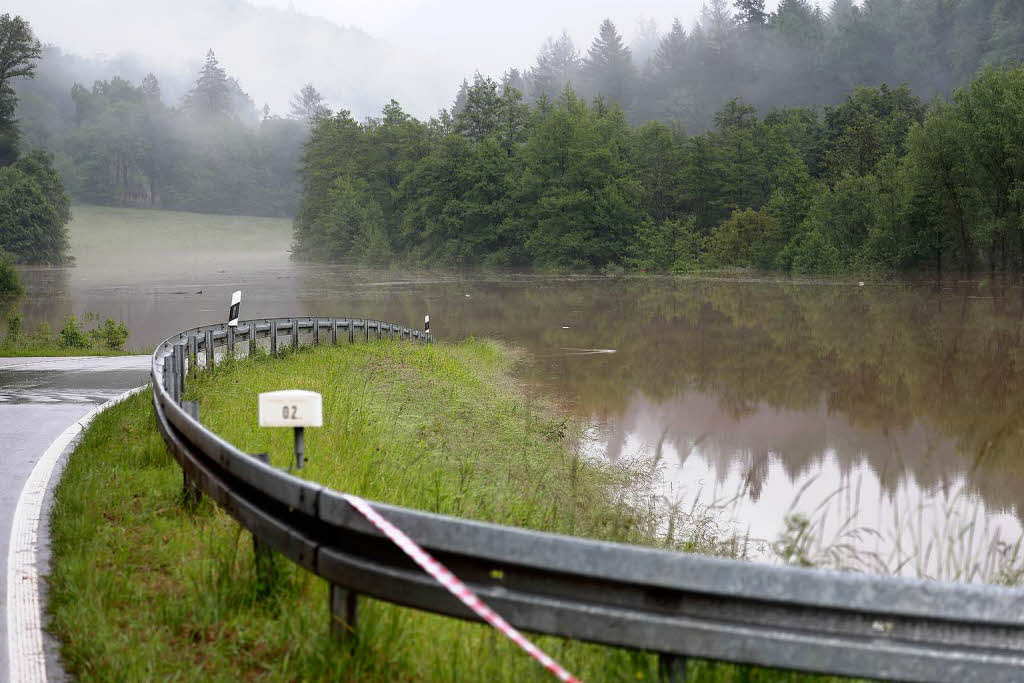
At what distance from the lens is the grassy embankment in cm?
446

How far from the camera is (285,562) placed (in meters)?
5.42

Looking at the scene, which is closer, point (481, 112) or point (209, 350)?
point (209, 350)

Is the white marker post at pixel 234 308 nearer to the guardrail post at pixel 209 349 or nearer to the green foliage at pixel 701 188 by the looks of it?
the guardrail post at pixel 209 349

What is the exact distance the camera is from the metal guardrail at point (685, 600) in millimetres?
3197

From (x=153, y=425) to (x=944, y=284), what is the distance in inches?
2212

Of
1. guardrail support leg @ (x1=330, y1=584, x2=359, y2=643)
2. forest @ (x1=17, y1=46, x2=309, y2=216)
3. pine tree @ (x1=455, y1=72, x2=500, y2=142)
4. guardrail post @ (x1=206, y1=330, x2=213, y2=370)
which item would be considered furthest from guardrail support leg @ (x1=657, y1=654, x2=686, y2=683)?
forest @ (x1=17, y1=46, x2=309, y2=216)

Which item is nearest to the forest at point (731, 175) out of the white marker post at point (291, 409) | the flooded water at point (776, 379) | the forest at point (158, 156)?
the flooded water at point (776, 379)

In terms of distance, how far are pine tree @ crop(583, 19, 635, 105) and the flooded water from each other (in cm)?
10835

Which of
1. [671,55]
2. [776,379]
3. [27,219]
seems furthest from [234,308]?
[671,55]

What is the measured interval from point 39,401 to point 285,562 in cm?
1056

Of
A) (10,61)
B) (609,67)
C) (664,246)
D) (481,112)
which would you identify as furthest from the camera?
(609,67)

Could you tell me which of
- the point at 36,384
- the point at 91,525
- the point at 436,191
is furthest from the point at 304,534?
the point at 436,191

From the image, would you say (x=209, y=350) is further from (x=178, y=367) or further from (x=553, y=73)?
(x=553, y=73)

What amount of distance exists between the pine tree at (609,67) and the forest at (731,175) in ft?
97.8
